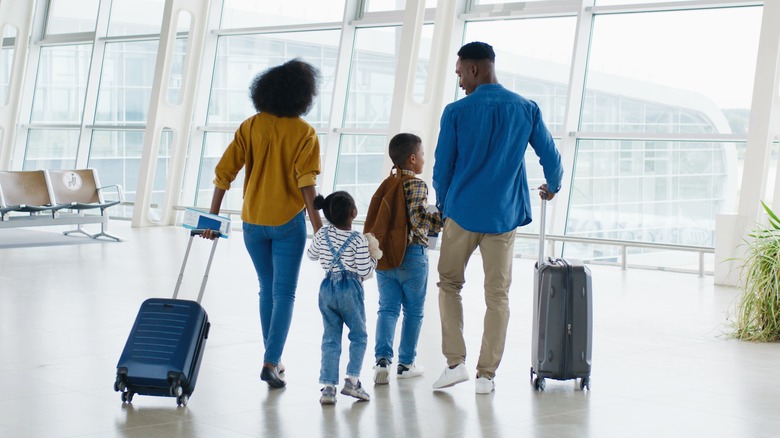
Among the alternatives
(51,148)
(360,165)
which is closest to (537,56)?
(360,165)

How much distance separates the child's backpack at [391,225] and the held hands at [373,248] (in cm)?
27

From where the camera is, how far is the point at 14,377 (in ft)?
13.9

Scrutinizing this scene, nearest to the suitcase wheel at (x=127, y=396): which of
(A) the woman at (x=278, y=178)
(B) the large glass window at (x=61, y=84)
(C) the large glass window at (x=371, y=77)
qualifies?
(A) the woman at (x=278, y=178)

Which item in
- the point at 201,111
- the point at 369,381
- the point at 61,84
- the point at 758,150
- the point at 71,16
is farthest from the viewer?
the point at 61,84

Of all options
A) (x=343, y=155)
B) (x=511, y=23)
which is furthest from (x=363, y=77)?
(x=511, y=23)

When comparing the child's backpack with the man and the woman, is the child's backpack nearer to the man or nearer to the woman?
the man

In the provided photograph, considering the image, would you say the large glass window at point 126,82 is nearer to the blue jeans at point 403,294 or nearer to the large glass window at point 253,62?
the large glass window at point 253,62

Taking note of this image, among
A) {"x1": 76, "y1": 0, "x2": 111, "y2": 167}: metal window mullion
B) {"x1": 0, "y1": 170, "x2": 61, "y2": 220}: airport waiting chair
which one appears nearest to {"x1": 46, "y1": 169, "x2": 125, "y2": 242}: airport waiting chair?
{"x1": 0, "y1": 170, "x2": 61, "y2": 220}: airport waiting chair

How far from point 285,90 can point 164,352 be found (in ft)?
3.92

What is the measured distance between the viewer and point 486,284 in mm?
4133

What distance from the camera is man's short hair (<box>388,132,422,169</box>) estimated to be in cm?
428

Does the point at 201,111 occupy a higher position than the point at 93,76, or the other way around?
the point at 93,76

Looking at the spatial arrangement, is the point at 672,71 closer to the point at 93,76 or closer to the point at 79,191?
the point at 79,191

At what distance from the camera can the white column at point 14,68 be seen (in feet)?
54.6
